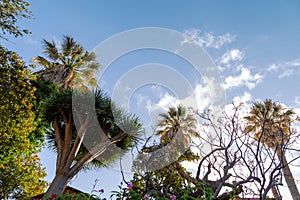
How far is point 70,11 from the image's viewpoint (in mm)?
8250

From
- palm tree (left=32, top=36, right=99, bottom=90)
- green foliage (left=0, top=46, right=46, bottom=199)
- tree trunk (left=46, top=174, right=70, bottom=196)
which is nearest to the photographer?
green foliage (left=0, top=46, right=46, bottom=199)

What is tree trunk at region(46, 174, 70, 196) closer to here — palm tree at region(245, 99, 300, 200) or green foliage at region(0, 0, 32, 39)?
green foliage at region(0, 0, 32, 39)

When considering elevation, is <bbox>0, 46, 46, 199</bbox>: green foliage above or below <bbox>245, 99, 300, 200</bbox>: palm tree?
below

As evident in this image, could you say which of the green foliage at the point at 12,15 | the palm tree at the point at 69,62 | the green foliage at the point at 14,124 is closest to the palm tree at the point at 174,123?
the palm tree at the point at 69,62

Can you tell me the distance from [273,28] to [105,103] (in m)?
6.42

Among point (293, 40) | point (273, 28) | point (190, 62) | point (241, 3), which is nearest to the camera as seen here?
point (293, 40)

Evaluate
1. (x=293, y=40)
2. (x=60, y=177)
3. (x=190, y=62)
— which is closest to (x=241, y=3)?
(x=293, y=40)

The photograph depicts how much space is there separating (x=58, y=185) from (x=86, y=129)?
2.13 meters

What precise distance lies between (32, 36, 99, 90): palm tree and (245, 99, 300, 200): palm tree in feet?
29.1

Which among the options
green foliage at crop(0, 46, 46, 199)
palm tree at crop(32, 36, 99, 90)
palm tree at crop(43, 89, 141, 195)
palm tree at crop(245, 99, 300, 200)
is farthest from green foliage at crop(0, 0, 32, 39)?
palm tree at crop(32, 36, 99, 90)

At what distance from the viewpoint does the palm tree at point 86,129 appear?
348 inches

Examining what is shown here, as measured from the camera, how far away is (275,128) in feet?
20.6

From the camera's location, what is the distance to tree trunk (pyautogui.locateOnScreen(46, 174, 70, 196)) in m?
7.75

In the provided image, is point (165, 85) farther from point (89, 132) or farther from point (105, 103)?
point (89, 132)
